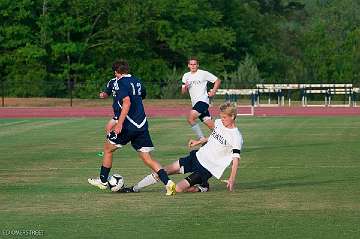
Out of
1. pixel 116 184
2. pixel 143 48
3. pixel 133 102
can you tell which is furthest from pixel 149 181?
pixel 143 48

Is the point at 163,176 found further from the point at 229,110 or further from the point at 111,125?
the point at 111,125

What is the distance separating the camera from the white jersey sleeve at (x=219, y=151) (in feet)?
47.9

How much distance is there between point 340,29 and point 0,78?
1600 inches

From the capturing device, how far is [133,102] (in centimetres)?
1491

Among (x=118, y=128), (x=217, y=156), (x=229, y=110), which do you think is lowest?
(x=217, y=156)

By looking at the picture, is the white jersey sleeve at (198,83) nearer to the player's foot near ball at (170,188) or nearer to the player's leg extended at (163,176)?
the player's leg extended at (163,176)

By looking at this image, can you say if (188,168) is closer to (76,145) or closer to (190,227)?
(190,227)

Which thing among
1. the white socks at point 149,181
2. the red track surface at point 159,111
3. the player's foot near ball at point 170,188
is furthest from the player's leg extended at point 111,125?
the red track surface at point 159,111

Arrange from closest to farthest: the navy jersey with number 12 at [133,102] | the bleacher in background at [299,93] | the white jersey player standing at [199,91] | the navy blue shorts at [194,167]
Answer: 1. the navy blue shorts at [194,167]
2. the navy jersey with number 12 at [133,102]
3. the white jersey player standing at [199,91]
4. the bleacher in background at [299,93]

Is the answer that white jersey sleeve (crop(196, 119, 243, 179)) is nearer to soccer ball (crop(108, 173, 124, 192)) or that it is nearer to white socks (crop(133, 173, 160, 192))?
white socks (crop(133, 173, 160, 192))

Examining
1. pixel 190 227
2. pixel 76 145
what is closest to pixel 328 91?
pixel 76 145

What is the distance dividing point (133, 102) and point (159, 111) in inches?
1348

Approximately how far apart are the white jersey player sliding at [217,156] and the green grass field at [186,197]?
23 cm

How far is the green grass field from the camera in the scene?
11.4 m
